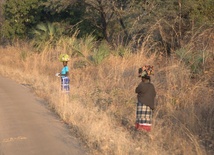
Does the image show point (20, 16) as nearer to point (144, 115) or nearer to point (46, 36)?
point (46, 36)

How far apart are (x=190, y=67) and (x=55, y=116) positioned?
12.6 ft

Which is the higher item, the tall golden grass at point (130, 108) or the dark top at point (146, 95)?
the dark top at point (146, 95)

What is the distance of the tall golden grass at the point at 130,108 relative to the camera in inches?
265

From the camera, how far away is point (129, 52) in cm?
1482

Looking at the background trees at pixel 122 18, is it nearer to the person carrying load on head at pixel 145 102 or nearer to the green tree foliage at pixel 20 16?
the green tree foliage at pixel 20 16

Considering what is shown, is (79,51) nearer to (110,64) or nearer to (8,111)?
(110,64)

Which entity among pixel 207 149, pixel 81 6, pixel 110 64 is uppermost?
pixel 81 6

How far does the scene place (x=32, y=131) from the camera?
25.4 ft

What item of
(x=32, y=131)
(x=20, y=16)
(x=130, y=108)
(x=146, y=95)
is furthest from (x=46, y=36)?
(x=146, y=95)

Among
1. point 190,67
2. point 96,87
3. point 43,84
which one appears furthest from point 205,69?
point 43,84

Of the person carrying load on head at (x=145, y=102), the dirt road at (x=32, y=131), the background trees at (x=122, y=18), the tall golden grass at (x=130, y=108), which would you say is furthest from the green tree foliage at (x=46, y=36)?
the person carrying load on head at (x=145, y=102)

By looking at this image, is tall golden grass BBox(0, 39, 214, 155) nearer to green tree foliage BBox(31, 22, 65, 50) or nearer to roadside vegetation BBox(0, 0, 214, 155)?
roadside vegetation BBox(0, 0, 214, 155)

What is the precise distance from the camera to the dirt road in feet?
21.4

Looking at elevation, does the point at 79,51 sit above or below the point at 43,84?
above
